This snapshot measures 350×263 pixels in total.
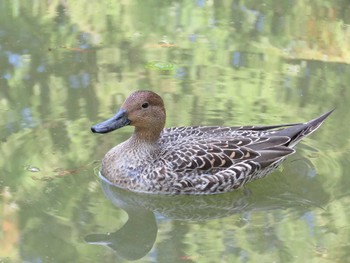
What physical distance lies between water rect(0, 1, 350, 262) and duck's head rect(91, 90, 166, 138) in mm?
570

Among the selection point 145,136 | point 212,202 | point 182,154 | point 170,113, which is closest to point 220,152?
point 182,154

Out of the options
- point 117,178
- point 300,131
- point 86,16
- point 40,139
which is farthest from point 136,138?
point 86,16

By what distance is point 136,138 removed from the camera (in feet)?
25.8

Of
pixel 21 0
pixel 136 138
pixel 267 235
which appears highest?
pixel 21 0

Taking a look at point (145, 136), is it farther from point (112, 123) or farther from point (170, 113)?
point (170, 113)

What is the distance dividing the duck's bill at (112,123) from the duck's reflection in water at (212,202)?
55cm

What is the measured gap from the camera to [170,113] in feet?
29.4

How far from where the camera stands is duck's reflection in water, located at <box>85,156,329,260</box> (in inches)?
282

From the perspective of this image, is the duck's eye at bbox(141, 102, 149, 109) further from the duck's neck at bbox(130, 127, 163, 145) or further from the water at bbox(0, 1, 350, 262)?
the water at bbox(0, 1, 350, 262)

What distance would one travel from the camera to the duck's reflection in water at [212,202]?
7164 mm

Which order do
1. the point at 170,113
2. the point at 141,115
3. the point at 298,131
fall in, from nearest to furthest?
the point at 141,115 → the point at 298,131 → the point at 170,113

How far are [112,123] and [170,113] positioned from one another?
1.50 meters

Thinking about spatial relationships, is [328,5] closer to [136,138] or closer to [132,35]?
[132,35]

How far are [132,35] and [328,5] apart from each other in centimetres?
332
